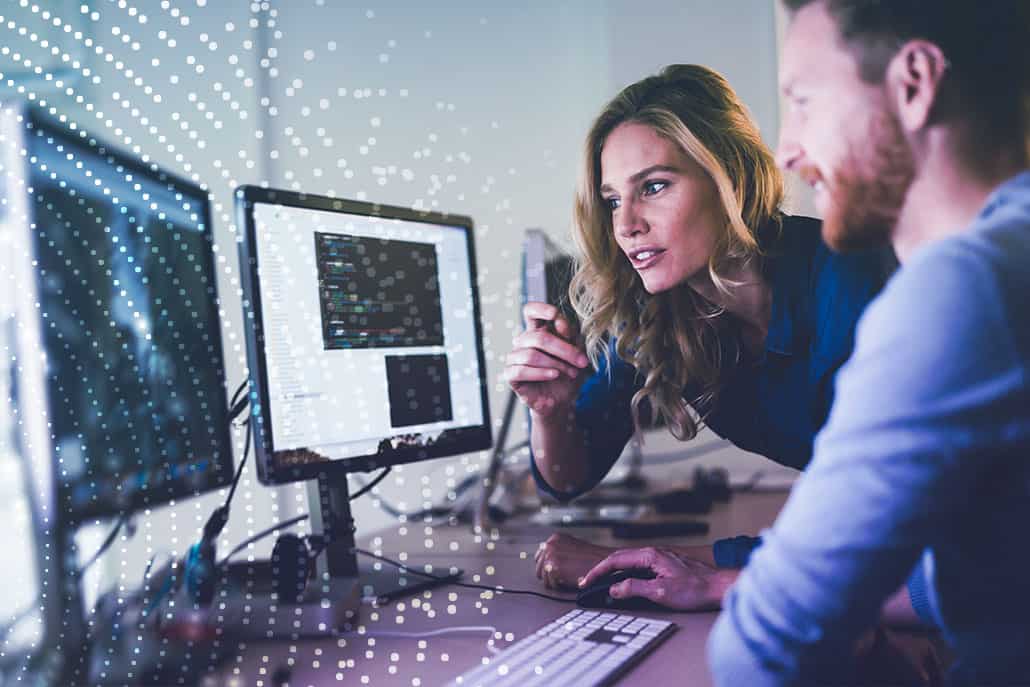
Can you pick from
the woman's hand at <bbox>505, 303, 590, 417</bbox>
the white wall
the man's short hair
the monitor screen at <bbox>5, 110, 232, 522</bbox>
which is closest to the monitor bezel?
the monitor screen at <bbox>5, 110, 232, 522</bbox>

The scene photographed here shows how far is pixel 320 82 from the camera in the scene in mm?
1886

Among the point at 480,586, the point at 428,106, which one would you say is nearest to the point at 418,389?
the point at 480,586

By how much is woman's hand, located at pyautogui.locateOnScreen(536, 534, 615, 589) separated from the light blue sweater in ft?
1.49

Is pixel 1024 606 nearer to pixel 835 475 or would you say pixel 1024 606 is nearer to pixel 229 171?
pixel 835 475

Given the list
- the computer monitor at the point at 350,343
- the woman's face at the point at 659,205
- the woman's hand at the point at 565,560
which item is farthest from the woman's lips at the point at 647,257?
the woman's hand at the point at 565,560

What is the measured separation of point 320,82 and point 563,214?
685 millimetres

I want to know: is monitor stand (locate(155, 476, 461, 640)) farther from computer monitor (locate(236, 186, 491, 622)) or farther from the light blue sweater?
the light blue sweater

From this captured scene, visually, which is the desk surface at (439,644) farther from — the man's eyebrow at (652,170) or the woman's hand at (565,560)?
the man's eyebrow at (652,170)

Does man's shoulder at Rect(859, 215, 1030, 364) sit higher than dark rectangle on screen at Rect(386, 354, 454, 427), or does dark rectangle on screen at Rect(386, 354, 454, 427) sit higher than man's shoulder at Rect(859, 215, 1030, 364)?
man's shoulder at Rect(859, 215, 1030, 364)

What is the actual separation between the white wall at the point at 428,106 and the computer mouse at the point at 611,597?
93cm

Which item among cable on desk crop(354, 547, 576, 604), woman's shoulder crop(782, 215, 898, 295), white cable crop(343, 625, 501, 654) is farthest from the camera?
woman's shoulder crop(782, 215, 898, 295)

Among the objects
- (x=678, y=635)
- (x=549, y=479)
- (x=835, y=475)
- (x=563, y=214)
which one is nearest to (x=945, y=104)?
(x=835, y=475)

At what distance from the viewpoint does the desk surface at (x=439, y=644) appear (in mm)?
681

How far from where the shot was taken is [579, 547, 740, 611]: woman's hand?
2.64 ft
